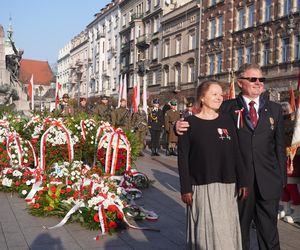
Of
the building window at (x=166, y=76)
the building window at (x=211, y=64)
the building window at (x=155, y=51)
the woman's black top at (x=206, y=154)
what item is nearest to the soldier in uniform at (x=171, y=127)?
the woman's black top at (x=206, y=154)

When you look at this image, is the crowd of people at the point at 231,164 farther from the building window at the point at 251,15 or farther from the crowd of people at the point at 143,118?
the building window at the point at 251,15

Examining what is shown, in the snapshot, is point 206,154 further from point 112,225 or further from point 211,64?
point 211,64

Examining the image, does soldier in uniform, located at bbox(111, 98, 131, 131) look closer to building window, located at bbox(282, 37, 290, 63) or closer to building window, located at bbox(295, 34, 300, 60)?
building window, located at bbox(295, 34, 300, 60)

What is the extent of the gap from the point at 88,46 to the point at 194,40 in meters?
43.9

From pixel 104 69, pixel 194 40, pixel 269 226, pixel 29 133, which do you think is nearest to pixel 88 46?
pixel 104 69

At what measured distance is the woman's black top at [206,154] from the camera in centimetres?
361

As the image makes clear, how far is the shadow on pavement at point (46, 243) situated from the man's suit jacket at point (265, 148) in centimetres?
220

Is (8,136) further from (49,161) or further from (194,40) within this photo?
(194,40)

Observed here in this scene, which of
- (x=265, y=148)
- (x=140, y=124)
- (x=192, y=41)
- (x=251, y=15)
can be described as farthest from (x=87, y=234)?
(x=192, y=41)

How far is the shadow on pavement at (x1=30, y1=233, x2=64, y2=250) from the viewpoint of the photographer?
15.6 feet

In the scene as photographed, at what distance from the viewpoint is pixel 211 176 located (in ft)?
11.7

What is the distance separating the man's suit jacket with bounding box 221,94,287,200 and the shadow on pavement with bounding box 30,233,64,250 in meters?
2.20

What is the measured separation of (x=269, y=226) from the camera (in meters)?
4.18

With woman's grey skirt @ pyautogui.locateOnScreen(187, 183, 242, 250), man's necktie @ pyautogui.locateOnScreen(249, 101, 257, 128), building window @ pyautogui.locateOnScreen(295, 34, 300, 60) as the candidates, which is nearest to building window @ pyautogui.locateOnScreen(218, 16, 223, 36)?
building window @ pyautogui.locateOnScreen(295, 34, 300, 60)
